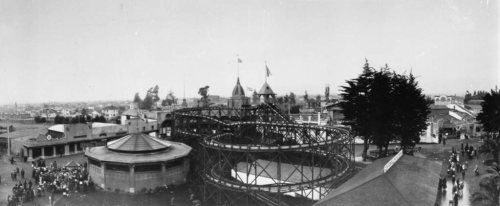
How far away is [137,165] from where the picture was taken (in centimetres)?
3147

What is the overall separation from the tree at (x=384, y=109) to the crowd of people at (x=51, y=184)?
31737 mm

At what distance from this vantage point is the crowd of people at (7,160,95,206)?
2833 cm

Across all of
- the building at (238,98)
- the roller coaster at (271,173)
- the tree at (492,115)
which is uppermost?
the building at (238,98)

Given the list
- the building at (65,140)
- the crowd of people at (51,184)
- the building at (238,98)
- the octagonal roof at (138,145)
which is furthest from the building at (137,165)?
the building at (238,98)

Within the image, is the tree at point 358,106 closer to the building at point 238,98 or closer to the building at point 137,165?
the building at point 137,165

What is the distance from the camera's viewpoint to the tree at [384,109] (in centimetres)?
3950

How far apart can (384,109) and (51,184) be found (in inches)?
1453

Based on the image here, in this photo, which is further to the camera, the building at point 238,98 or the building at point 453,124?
the building at point 238,98

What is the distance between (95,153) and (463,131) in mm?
69540

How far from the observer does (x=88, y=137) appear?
56.1 metres

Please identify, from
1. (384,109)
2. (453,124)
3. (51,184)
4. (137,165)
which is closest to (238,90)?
(384,109)

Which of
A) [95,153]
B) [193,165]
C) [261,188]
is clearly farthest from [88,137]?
[261,188]

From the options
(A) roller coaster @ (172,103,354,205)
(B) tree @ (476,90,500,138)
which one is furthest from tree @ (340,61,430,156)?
(B) tree @ (476,90,500,138)

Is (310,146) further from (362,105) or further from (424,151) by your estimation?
(424,151)
